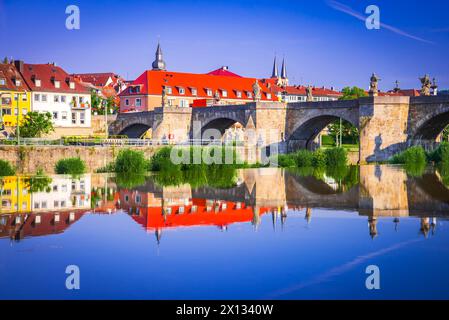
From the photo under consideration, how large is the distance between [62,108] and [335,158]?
113ft

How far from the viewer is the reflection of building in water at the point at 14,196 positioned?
23.9 meters

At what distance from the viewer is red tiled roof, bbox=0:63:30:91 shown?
6912 cm

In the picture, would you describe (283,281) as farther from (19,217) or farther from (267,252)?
(19,217)

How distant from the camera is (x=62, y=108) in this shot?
2906 inches

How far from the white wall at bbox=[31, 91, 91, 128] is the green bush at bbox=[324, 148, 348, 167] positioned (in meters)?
33.2

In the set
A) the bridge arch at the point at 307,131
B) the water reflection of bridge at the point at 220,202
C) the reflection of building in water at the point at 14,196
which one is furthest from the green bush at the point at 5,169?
the bridge arch at the point at 307,131

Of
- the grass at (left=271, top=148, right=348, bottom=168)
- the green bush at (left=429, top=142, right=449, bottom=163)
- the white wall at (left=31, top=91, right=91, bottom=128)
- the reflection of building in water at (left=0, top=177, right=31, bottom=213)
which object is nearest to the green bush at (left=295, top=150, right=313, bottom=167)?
the grass at (left=271, top=148, right=348, bottom=168)

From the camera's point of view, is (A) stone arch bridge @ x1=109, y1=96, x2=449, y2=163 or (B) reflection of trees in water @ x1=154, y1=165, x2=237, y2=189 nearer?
(B) reflection of trees in water @ x1=154, y1=165, x2=237, y2=189

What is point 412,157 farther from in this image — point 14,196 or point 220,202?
point 14,196

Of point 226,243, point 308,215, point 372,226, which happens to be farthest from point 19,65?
point 226,243

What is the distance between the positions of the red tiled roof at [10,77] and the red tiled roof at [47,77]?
0.78 meters

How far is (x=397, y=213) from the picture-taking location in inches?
869

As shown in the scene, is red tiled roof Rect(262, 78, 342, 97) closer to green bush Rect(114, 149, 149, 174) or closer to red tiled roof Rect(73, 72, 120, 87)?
red tiled roof Rect(73, 72, 120, 87)
